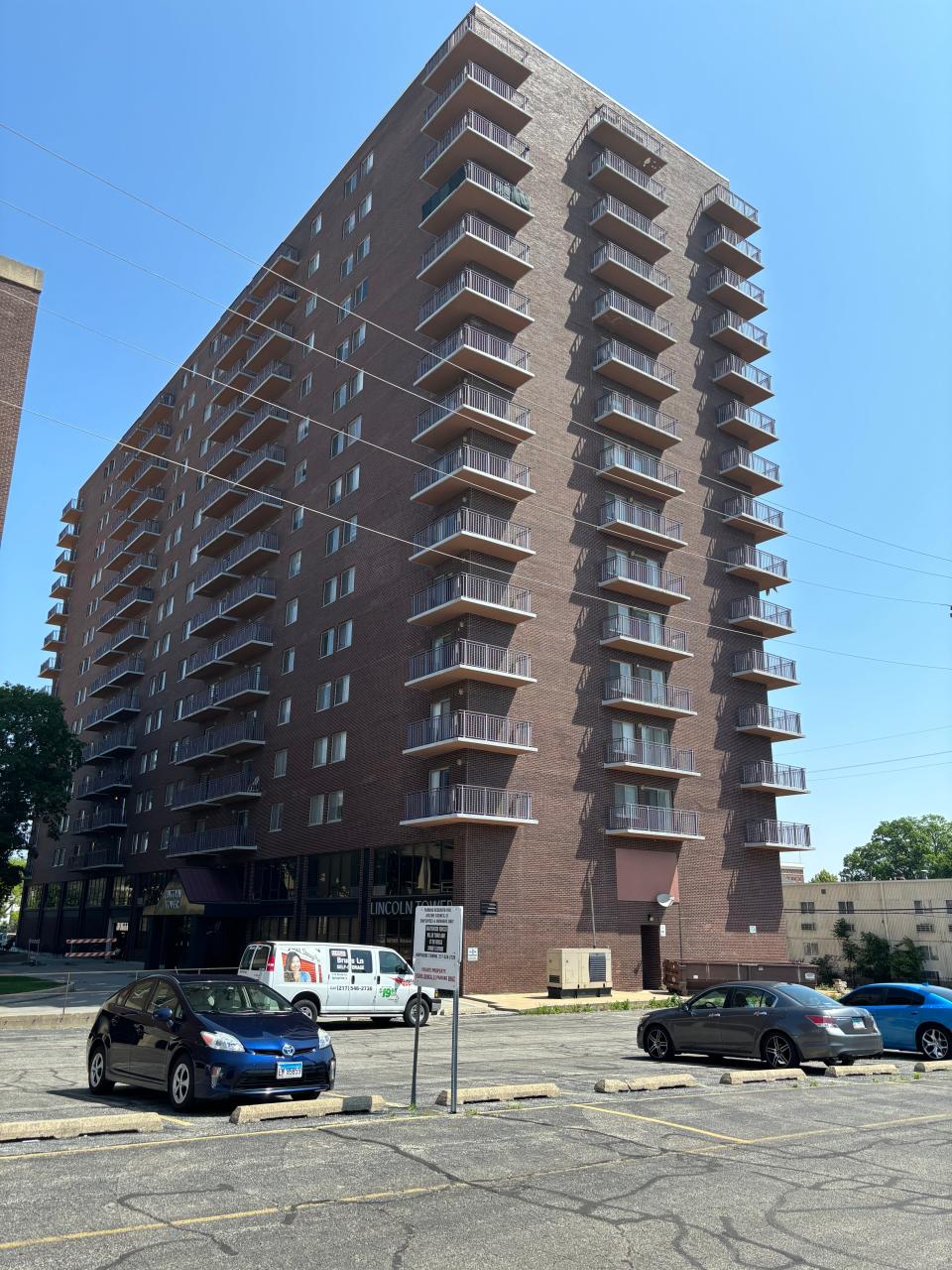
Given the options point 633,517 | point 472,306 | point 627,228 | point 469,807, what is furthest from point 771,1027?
point 627,228

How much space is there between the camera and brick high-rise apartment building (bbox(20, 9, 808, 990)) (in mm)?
36438

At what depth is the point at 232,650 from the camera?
50.2 metres

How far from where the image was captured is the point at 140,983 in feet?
43.0

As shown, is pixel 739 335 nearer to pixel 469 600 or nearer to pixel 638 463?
pixel 638 463

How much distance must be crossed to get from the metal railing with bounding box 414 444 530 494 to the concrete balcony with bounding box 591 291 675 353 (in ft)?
31.2

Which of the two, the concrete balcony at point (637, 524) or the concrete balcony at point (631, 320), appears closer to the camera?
the concrete balcony at point (637, 524)

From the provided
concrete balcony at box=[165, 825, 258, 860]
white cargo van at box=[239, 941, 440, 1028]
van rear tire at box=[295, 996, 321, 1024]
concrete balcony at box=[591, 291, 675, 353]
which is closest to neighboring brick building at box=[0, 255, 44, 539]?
white cargo van at box=[239, 941, 440, 1028]

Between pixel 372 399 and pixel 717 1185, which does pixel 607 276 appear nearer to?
pixel 372 399

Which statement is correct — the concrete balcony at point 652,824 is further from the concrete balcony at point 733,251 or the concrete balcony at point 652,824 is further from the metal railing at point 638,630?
the concrete balcony at point 733,251

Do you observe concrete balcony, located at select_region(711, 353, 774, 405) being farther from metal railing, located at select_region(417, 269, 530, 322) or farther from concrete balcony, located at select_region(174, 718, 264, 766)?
concrete balcony, located at select_region(174, 718, 264, 766)

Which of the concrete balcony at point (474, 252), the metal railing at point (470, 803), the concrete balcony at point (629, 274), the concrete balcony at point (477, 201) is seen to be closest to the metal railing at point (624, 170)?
the concrete balcony at point (629, 274)

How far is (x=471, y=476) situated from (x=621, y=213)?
17.7 metres

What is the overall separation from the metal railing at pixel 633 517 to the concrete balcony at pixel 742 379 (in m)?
10.1

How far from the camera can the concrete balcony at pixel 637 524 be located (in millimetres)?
41156
